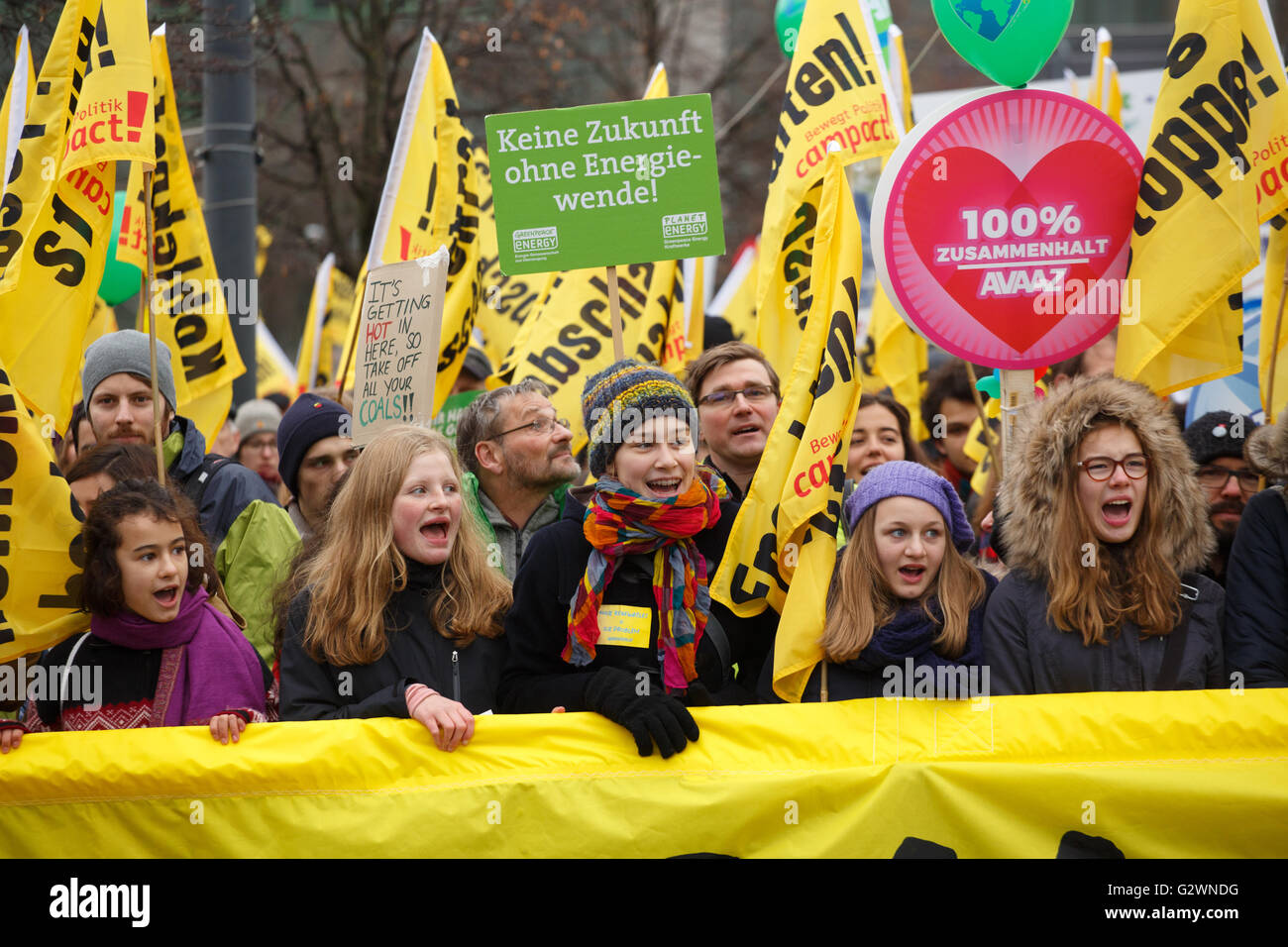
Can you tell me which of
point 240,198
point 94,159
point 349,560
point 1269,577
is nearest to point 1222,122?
point 1269,577

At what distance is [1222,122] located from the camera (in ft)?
15.5

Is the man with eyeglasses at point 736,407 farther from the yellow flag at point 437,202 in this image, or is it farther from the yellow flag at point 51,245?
the yellow flag at point 51,245

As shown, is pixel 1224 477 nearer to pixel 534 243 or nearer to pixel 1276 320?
pixel 1276 320

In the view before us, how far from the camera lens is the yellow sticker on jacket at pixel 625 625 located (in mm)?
3803

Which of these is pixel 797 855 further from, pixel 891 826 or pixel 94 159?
pixel 94 159

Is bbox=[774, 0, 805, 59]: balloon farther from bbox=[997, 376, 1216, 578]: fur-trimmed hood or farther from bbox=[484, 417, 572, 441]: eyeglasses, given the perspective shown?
bbox=[997, 376, 1216, 578]: fur-trimmed hood

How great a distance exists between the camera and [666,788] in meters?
3.56

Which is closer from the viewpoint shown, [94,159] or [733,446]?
[94,159]

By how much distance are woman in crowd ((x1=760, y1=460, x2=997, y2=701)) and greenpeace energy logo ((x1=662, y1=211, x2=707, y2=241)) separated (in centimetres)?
161

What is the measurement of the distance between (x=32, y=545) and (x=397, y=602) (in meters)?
1.01

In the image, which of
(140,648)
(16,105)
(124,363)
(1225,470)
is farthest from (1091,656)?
(16,105)

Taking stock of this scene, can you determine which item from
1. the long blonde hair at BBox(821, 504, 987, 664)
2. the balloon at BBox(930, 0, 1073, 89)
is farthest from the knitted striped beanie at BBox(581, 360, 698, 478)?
the balloon at BBox(930, 0, 1073, 89)
